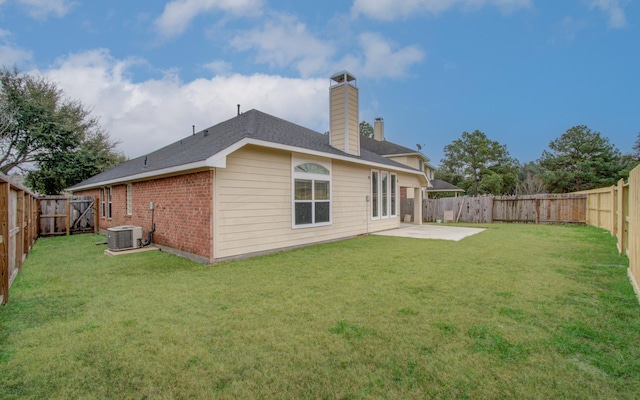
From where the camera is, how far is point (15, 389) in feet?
7.36

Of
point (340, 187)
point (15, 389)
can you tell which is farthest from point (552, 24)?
point (15, 389)

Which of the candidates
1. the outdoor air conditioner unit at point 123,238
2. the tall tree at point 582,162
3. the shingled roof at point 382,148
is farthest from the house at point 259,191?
the tall tree at point 582,162

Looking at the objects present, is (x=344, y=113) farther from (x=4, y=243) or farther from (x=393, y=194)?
(x=4, y=243)

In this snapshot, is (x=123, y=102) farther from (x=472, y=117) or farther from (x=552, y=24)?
(x=472, y=117)

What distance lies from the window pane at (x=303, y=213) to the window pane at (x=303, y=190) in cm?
20

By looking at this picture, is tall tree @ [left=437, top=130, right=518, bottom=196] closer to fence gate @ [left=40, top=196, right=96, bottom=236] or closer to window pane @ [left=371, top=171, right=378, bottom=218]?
window pane @ [left=371, top=171, right=378, bottom=218]

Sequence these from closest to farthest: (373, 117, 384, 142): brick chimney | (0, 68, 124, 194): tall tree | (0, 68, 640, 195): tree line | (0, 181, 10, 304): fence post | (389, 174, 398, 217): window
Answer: (0, 181, 10, 304): fence post
(389, 174, 398, 217): window
(0, 68, 124, 194): tall tree
(0, 68, 640, 195): tree line
(373, 117, 384, 142): brick chimney

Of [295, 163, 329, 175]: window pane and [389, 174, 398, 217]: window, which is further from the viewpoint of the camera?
[389, 174, 398, 217]: window

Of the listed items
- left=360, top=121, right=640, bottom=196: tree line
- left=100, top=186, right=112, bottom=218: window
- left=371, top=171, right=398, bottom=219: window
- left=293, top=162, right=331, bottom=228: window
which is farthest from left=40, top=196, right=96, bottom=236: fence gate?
left=360, top=121, right=640, bottom=196: tree line

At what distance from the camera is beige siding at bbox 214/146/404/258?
6.75 meters

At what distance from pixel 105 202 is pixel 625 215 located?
16879mm

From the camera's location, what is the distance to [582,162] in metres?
28.6

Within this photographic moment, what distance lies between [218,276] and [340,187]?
5.38 metres

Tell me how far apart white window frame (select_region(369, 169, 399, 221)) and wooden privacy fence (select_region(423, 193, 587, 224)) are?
22.3 feet
